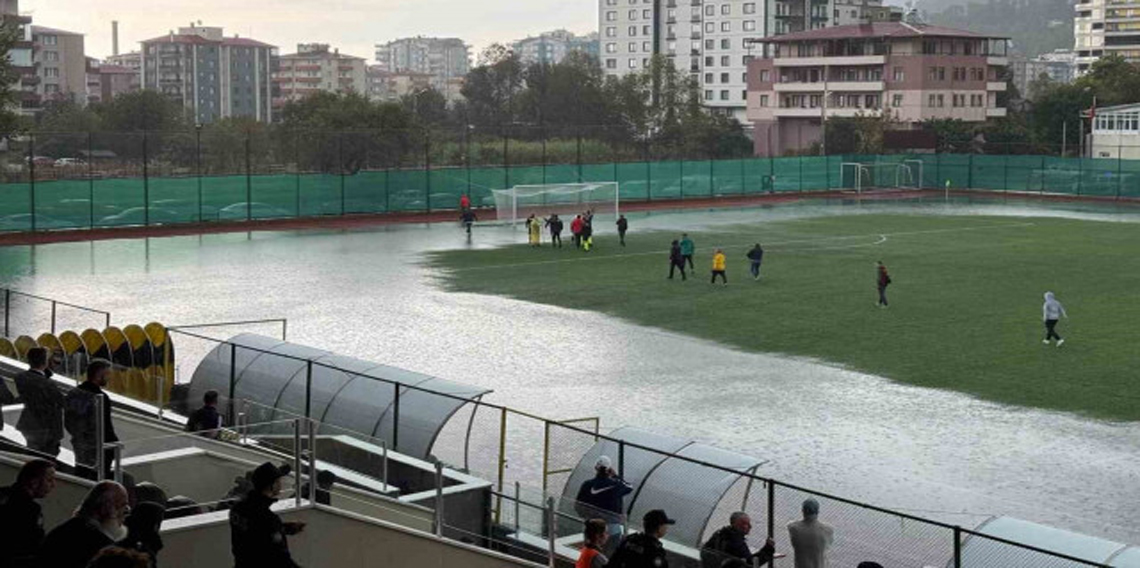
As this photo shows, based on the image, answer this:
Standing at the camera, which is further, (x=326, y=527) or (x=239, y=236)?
(x=239, y=236)

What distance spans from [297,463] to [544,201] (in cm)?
5742

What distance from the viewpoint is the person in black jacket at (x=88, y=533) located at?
9.48 metres

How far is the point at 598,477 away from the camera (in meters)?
15.5

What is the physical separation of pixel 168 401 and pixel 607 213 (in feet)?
180

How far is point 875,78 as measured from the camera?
13175 cm

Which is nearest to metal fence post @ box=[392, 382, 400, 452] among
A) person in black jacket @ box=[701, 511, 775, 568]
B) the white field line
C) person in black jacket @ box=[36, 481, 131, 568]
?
person in black jacket @ box=[701, 511, 775, 568]

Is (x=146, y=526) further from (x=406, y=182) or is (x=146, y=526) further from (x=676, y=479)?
(x=406, y=182)

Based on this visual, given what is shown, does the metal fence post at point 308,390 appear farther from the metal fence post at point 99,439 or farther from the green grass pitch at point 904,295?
the green grass pitch at point 904,295

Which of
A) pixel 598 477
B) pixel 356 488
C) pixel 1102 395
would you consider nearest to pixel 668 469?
pixel 598 477

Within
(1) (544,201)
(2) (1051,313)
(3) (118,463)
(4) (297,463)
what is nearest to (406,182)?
(1) (544,201)

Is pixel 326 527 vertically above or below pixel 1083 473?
above

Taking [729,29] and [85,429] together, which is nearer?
[85,429]

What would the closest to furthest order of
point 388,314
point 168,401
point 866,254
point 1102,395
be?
point 168,401
point 1102,395
point 388,314
point 866,254

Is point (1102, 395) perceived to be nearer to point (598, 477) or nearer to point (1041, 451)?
point (1041, 451)
